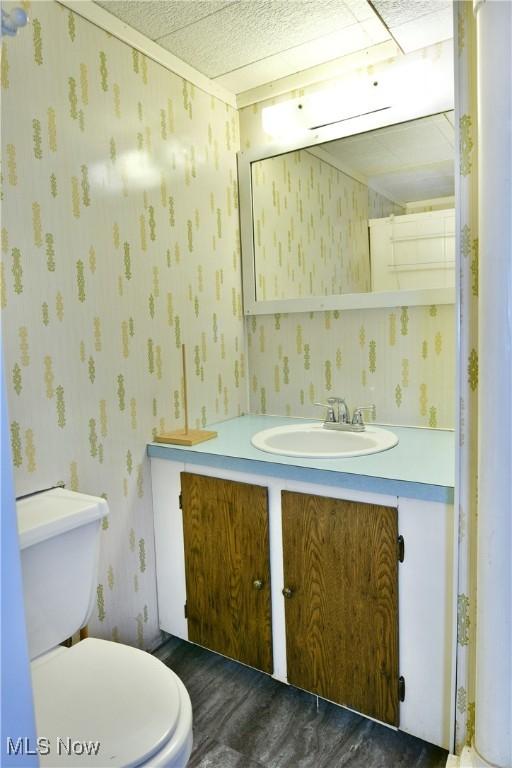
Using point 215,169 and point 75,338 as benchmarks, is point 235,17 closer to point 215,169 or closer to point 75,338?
point 215,169

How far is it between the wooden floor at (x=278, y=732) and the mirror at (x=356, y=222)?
4.65 feet

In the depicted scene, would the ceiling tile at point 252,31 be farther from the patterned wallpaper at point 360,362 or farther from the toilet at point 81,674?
the toilet at point 81,674

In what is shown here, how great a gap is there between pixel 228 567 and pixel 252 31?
1.85m

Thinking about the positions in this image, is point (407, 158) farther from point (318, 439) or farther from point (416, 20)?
point (318, 439)

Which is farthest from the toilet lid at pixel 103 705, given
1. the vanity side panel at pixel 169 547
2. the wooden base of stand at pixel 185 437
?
the wooden base of stand at pixel 185 437

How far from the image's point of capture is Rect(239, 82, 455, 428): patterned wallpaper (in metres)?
1.93

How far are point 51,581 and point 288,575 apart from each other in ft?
2.30

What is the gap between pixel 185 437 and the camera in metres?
1.90

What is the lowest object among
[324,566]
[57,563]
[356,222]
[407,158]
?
[324,566]

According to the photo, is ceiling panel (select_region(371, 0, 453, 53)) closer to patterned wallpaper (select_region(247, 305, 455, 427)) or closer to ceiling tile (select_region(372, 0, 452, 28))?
ceiling tile (select_region(372, 0, 452, 28))

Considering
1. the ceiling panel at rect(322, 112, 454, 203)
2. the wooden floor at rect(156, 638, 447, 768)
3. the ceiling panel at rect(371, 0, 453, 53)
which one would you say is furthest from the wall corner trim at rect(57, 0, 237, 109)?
the wooden floor at rect(156, 638, 447, 768)

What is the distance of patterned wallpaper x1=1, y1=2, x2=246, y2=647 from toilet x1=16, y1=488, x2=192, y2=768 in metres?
0.26

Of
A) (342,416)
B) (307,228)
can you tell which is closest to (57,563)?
(342,416)

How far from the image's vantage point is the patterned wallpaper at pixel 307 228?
2.03m
